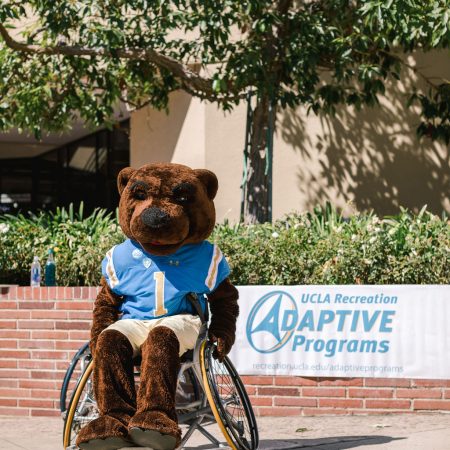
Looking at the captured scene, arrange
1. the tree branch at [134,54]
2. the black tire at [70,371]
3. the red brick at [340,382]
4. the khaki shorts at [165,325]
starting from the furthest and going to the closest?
the tree branch at [134,54] → the red brick at [340,382] → the black tire at [70,371] → the khaki shorts at [165,325]

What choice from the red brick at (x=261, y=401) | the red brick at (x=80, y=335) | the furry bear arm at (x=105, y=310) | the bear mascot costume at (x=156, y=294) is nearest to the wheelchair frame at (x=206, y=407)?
the bear mascot costume at (x=156, y=294)

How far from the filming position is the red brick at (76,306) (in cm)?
794

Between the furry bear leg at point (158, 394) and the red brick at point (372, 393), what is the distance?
2.47 meters

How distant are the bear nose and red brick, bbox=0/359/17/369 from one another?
2.95m

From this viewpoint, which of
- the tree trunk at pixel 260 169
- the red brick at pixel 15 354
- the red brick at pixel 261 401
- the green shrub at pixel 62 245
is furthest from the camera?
the tree trunk at pixel 260 169

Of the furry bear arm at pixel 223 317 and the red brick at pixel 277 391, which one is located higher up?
the furry bear arm at pixel 223 317

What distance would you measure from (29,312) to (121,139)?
8416 mm

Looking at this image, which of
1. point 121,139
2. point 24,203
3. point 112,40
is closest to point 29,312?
point 112,40

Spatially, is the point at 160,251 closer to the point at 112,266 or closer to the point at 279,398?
the point at 112,266

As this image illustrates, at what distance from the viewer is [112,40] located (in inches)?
363

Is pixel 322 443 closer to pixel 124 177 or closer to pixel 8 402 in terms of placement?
pixel 124 177

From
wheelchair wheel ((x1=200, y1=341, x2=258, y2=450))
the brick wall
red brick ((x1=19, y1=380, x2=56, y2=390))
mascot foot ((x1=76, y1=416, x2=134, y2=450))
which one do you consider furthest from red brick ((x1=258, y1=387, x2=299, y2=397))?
mascot foot ((x1=76, y1=416, x2=134, y2=450))

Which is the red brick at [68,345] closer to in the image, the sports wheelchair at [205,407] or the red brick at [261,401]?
the red brick at [261,401]

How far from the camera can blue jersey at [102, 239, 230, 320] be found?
5.80 meters
